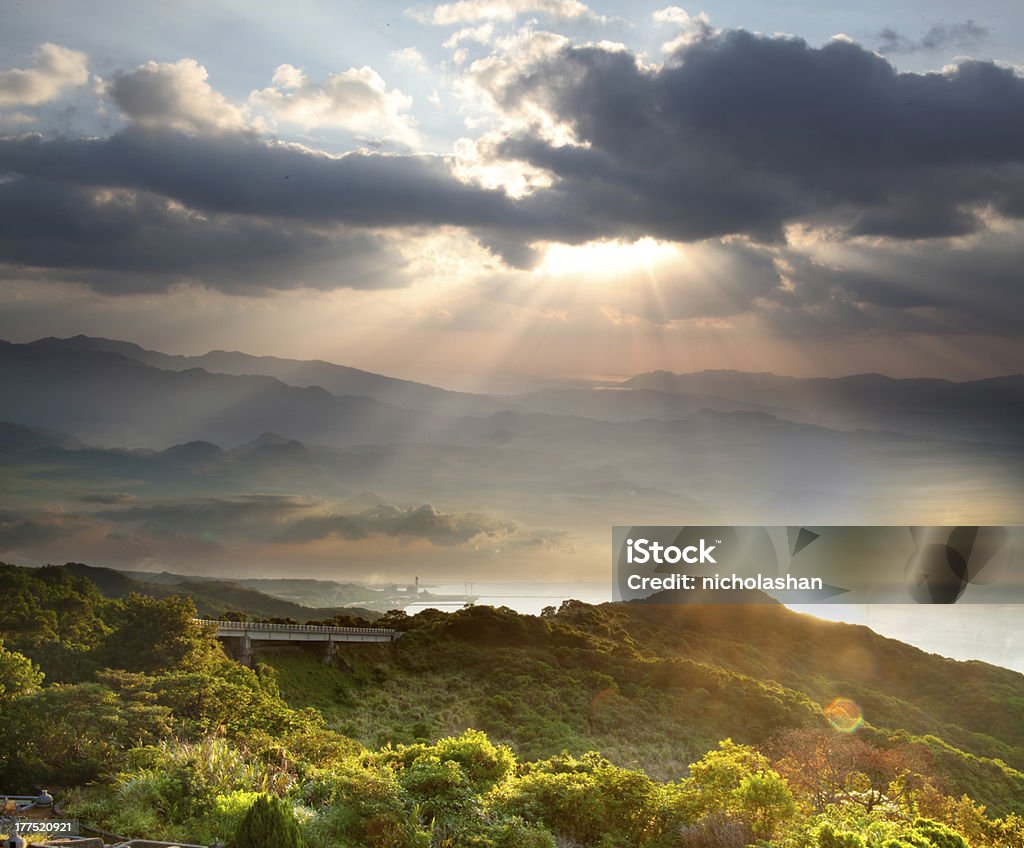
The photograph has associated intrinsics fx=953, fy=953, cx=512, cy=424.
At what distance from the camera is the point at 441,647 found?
7056cm

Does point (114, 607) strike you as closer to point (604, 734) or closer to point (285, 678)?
point (285, 678)

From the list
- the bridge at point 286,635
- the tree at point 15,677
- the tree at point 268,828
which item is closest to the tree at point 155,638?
the bridge at point 286,635

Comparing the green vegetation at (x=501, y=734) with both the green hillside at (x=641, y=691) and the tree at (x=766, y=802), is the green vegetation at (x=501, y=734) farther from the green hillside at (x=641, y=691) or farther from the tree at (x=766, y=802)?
the green hillside at (x=641, y=691)

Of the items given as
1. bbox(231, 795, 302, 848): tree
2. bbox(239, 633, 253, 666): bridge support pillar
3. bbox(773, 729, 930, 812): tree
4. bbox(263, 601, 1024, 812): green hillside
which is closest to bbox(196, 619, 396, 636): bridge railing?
bbox(239, 633, 253, 666): bridge support pillar

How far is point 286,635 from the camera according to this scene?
6419 centimetres

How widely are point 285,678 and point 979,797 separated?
40.9 m

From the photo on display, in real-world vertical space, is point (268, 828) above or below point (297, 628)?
above

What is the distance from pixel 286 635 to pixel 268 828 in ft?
159

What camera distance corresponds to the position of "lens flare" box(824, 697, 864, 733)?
60562 mm

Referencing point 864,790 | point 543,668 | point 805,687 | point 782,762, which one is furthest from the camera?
point 805,687

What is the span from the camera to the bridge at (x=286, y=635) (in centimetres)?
6003

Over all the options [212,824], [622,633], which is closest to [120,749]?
[212,824]

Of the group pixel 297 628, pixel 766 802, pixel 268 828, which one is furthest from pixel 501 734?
pixel 268 828

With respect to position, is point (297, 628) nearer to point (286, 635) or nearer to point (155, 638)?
point (286, 635)
